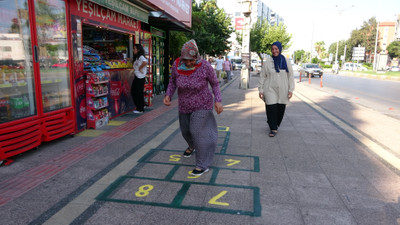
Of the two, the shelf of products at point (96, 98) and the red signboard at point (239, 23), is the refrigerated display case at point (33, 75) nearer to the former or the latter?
the shelf of products at point (96, 98)

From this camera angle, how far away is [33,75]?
4.72 m

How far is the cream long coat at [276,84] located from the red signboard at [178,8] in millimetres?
3917

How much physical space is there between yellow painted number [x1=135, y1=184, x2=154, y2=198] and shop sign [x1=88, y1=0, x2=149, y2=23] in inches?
153

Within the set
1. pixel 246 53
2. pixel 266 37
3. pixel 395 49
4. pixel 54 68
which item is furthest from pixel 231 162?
pixel 395 49

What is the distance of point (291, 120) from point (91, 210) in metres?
5.82

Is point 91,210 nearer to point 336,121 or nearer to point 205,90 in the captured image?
point 205,90

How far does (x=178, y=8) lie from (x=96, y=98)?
20.3ft

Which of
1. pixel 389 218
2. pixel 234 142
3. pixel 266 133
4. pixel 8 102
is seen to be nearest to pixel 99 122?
pixel 8 102

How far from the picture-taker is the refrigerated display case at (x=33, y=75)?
426 centimetres

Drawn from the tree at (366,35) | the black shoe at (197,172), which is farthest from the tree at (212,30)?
the tree at (366,35)

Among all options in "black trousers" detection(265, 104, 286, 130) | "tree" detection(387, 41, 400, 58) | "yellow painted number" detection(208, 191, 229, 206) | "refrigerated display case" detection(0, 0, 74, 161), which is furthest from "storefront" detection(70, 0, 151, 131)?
"tree" detection(387, 41, 400, 58)

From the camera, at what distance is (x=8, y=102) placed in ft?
14.4

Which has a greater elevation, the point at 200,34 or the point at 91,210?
the point at 200,34

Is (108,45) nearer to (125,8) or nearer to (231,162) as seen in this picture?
(125,8)
